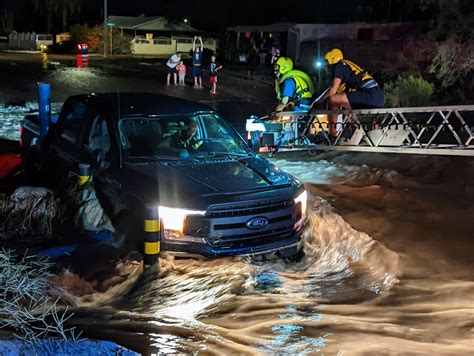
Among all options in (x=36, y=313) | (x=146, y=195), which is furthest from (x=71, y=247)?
(x=36, y=313)

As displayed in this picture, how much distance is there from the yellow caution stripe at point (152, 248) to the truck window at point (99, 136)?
154 centimetres

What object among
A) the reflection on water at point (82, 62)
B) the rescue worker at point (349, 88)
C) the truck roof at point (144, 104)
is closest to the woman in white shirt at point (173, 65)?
the reflection on water at point (82, 62)

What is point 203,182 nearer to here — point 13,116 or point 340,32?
point 13,116

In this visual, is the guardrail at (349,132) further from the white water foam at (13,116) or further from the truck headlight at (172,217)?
the white water foam at (13,116)

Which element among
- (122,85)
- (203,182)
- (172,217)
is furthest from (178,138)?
(122,85)

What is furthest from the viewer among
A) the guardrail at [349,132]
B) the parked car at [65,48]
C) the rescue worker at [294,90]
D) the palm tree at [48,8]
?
the palm tree at [48,8]

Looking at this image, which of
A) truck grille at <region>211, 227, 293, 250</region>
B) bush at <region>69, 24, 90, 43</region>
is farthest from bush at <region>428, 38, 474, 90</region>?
bush at <region>69, 24, 90, 43</region>

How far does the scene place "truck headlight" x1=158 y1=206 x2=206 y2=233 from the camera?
571 cm

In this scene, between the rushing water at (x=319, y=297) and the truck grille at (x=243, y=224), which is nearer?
the rushing water at (x=319, y=297)

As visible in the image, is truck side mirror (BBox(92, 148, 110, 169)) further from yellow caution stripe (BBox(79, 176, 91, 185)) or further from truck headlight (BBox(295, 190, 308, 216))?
truck headlight (BBox(295, 190, 308, 216))

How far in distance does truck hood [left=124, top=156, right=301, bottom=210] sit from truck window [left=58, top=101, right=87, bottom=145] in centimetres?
155

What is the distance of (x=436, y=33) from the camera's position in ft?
60.2

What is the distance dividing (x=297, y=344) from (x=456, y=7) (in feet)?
48.2

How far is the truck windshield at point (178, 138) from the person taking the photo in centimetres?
673
